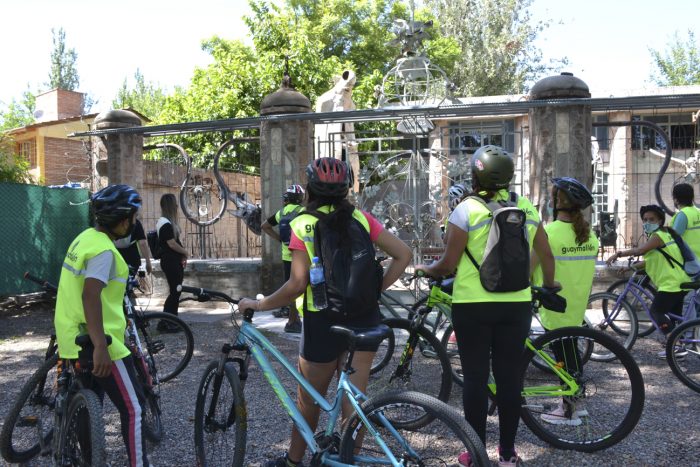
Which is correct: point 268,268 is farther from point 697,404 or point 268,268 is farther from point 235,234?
point 697,404

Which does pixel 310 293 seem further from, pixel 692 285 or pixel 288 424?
pixel 692 285

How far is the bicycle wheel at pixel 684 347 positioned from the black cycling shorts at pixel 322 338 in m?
3.68

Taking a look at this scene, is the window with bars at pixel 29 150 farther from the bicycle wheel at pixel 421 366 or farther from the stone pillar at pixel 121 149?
the bicycle wheel at pixel 421 366

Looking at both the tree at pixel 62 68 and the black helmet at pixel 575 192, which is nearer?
the black helmet at pixel 575 192

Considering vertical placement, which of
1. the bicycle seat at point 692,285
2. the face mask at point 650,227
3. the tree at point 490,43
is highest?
the tree at point 490,43

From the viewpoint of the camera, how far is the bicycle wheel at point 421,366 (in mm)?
4848

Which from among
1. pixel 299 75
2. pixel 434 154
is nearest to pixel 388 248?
pixel 434 154

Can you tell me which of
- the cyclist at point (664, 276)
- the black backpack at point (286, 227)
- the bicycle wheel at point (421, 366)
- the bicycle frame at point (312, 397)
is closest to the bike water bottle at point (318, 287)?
the bicycle frame at point (312, 397)

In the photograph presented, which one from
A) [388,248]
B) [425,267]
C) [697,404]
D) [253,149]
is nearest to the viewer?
[388,248]

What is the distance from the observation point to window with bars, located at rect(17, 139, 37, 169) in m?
30.0

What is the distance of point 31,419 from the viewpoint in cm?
405

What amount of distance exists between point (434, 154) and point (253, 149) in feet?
39.8

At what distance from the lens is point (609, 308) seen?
7.57 metres

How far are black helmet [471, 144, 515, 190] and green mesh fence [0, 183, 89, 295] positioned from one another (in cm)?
899
